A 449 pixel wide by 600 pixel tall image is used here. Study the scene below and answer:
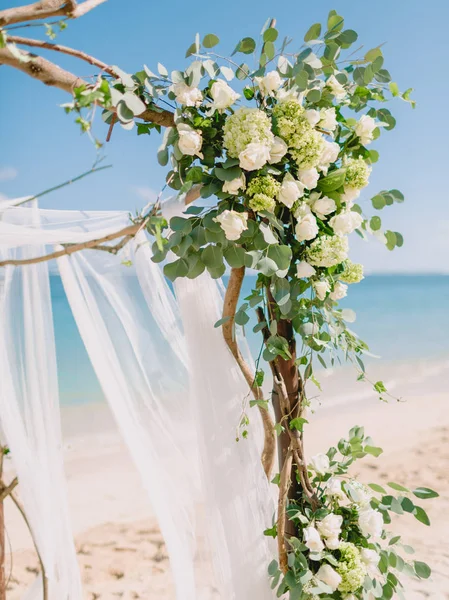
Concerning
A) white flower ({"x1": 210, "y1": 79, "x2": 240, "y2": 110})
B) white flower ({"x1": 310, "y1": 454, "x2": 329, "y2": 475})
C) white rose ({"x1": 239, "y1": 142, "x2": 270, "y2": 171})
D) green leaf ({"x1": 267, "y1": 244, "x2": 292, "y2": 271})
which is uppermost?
white flower ({"x1": 210, "y1": 79, "x2": 240, "y2": 110})

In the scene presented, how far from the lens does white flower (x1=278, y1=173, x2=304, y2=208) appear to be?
1154 mm

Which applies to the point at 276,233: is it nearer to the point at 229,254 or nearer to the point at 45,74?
the point at 229,254

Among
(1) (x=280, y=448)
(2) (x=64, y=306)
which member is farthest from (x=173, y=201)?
(2) (x=64, y=306)

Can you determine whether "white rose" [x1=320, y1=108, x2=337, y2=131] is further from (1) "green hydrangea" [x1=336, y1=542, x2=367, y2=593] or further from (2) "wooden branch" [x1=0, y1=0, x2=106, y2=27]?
(1) "green hydrangea" [x1=336, y1=542, x2=367, y2=593]

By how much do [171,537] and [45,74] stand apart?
1.23 metres

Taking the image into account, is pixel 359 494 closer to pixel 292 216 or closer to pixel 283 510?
pixel 283 510

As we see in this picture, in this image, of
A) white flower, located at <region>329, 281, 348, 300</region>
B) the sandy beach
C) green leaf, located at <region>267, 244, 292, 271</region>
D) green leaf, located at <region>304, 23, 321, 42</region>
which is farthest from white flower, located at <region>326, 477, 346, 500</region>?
the sandy beach

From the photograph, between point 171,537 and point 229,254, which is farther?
point 171,537

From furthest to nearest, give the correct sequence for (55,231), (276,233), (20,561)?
(20,561) < (55,231) < (276,233)

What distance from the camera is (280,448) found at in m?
1.38

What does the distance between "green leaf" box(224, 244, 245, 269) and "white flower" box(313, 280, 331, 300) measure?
0.22 m

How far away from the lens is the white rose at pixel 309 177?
1184 mm

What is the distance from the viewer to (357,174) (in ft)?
4.08

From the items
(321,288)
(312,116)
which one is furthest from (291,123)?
(321,288)
